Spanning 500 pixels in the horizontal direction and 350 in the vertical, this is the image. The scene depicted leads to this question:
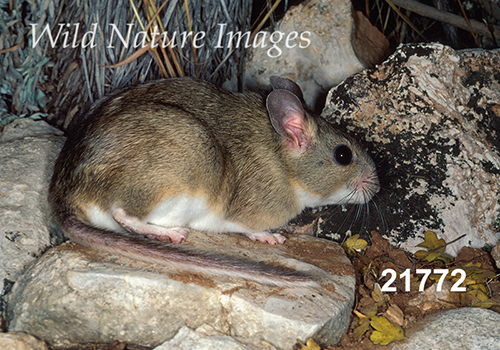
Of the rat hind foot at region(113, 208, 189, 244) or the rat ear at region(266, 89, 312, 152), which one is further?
the rat ear at region(266, 89, 312, 152)

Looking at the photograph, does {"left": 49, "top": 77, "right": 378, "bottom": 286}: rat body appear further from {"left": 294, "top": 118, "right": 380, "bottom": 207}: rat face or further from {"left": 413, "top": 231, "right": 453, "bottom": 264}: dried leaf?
{"left": 413, "top": 231, "right": 453, "bottom": 264}: dried leaf

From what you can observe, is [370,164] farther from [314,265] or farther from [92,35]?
[92,35]

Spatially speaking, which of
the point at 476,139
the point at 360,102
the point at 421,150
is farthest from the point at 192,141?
the point at 476,139

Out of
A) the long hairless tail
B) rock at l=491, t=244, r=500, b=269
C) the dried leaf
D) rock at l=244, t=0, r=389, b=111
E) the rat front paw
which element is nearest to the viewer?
the long hairless tail

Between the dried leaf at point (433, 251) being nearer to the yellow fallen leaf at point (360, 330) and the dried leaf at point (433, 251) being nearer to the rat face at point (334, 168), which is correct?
the rat face at point (334, 168)

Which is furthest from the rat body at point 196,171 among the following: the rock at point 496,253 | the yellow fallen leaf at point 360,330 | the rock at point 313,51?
the rock at point 496,253

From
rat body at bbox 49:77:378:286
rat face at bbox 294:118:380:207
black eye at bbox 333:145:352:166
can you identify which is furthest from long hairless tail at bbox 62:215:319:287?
black eye at bbox 333:145:352:166
